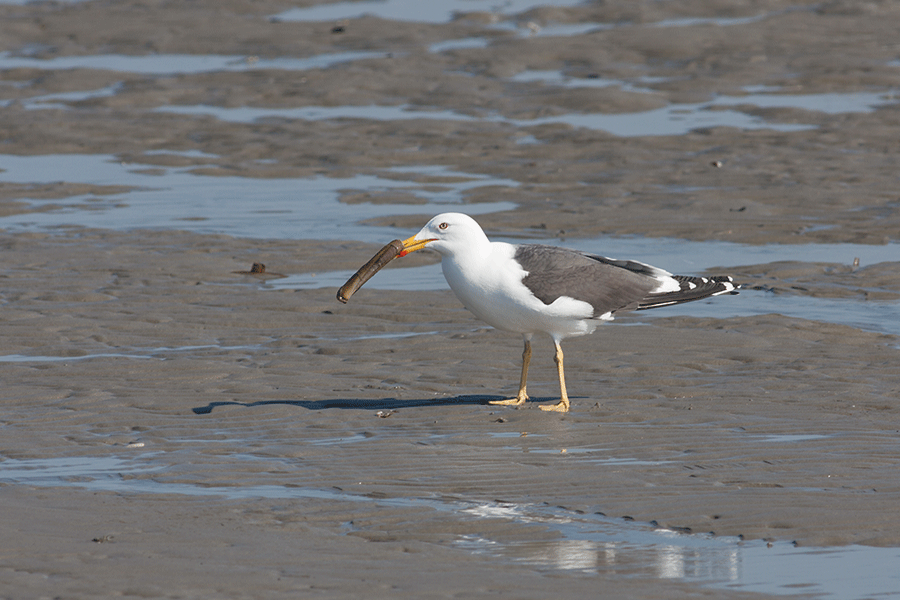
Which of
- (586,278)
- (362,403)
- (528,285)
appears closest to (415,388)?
(362,403)

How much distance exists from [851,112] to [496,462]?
13638mm

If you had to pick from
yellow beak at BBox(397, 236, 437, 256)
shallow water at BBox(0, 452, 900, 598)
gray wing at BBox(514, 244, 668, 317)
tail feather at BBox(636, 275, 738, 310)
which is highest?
yellow beak at BBox(397, 236, 437, 256)

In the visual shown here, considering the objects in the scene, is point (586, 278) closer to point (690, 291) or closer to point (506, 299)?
point (506, 299)

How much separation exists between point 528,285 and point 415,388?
3.93 ft

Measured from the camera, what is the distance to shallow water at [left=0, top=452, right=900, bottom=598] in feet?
17.8

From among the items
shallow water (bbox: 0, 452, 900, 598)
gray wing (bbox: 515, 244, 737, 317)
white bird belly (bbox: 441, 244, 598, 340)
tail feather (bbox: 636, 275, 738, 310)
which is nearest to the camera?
shallow water (bbox: 0, 452, 900, 598)

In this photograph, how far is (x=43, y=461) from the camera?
718cm

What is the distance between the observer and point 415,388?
887 centimetres

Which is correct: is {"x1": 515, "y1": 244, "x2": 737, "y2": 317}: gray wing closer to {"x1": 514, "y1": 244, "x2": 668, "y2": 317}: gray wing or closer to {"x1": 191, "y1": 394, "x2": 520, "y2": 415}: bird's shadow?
{"x1": 514, "y1": 244, "x2": 668, "y2": 317}: gray wing

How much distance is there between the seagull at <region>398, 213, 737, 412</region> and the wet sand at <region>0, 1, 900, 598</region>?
522 millimetres

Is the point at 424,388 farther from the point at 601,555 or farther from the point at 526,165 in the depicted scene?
the point at 526,165

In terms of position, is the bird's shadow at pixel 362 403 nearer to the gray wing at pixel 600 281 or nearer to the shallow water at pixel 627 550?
the gray wing at pixel 600 281

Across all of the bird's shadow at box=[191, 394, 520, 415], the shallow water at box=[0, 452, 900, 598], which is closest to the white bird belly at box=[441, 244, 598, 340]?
the bird's shadow at box=[191, 394, 520, 415]

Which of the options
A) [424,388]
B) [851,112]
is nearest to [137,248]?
[424,388]
